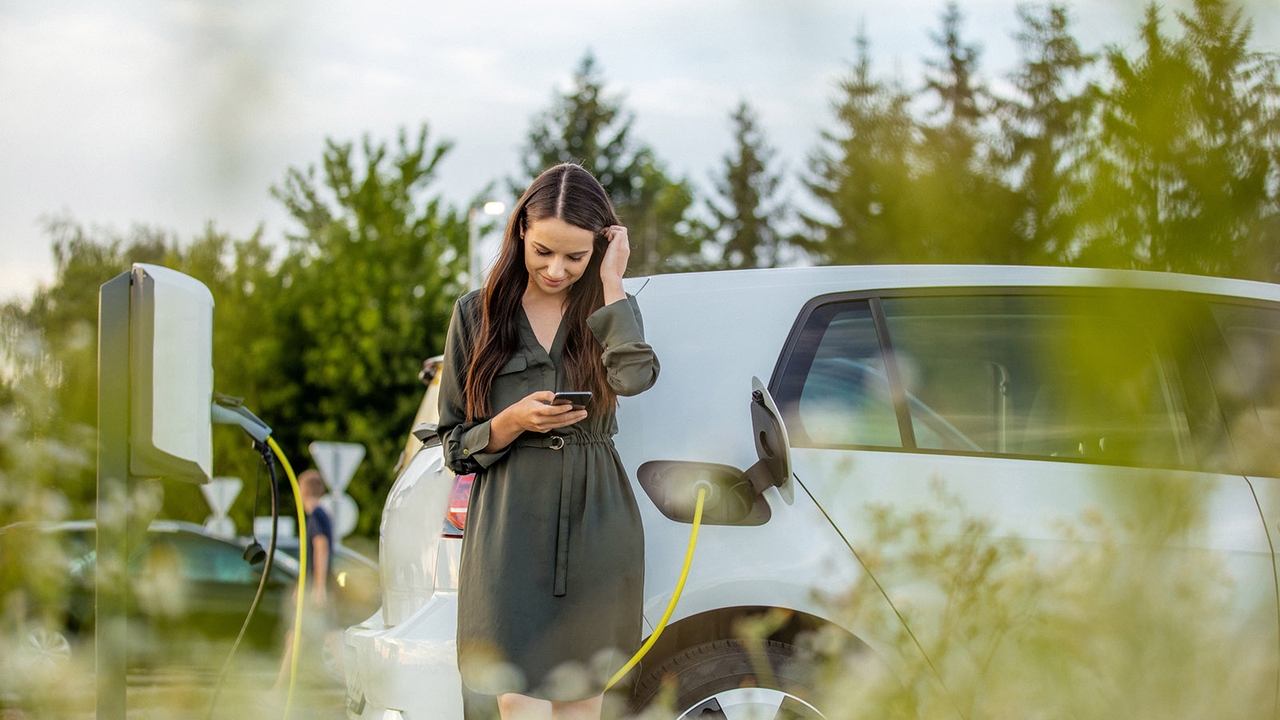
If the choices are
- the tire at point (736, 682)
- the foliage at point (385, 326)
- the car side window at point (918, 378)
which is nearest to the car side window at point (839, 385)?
the car side window at point (918, 378)

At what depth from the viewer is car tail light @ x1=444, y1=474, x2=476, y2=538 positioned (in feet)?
9.05

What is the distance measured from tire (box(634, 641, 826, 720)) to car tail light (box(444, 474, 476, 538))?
586 mm

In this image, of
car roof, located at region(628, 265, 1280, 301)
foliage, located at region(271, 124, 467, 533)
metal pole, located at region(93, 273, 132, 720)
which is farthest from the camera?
foliage, located at region(271, 124, 467, 533)

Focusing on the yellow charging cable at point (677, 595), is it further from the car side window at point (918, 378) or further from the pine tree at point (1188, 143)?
the pine tree at point (1188, 143)

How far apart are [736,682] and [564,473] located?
652mm

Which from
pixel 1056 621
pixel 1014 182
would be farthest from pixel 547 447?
pixel 1014 182

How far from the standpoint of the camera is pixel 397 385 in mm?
22719

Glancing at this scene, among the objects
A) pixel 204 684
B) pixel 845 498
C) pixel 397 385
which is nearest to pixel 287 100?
pixel 204 684

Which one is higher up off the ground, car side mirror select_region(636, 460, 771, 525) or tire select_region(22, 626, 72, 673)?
car side mirror select_region(636, 460, 771, 525)

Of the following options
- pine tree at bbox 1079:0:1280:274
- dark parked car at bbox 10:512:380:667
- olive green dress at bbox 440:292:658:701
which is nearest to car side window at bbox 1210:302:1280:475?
pine tree at bbox 1079:0:1280:274

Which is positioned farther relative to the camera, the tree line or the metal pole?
the metal pole

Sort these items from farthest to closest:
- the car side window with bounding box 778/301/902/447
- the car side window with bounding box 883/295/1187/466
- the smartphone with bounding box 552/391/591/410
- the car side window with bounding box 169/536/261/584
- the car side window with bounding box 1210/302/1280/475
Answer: the car side window with bounding box 169/536/261/584
the car side window with bounding box 778/301/902/447
the smartphone with bounding box 552/391/591/410
the car side window with bounding box 1210/302/1280/475
the car side window with bounding box 883/295/1187/466

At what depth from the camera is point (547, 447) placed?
2.35 metres

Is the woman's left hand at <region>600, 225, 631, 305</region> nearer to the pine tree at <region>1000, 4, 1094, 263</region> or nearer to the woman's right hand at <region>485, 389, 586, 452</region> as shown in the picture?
the woman's right hand at <region>485, 389, 586, 452</region>
